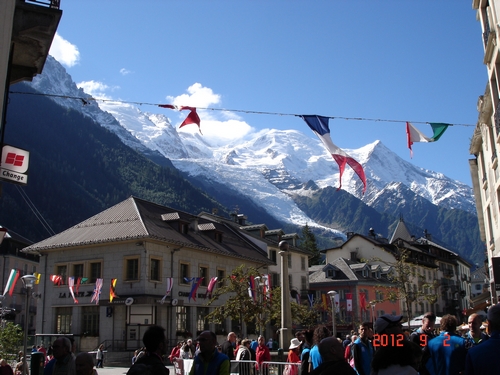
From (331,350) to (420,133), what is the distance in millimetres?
13601

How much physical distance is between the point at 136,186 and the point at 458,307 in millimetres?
111344

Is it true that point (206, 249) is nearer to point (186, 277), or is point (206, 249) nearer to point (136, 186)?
point (186, 277)

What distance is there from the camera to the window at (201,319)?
3925 centimetres

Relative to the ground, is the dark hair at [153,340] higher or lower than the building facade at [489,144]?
lower

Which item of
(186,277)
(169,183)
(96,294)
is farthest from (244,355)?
(169,183)

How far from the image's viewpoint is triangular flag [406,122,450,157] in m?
17.2

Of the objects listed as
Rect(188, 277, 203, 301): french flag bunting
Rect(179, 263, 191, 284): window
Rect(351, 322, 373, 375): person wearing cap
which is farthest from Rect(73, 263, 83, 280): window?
Rect(351, 322, 373, 375): person wearing cap

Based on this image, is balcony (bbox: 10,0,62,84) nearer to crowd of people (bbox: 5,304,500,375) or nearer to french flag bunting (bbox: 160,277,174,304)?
crowd of people (bbox: 5,304,500,375)

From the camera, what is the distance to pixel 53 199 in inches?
4985

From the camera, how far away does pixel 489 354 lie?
16.4ft

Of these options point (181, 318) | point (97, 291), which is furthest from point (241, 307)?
point (97, 291)

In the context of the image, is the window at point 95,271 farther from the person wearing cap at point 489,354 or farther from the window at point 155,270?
the person wearing cap at point 489,354

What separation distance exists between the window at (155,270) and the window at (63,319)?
6381 mm

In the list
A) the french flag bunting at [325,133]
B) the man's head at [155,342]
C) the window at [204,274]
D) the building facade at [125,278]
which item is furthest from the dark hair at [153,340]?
the window at [204,274]
